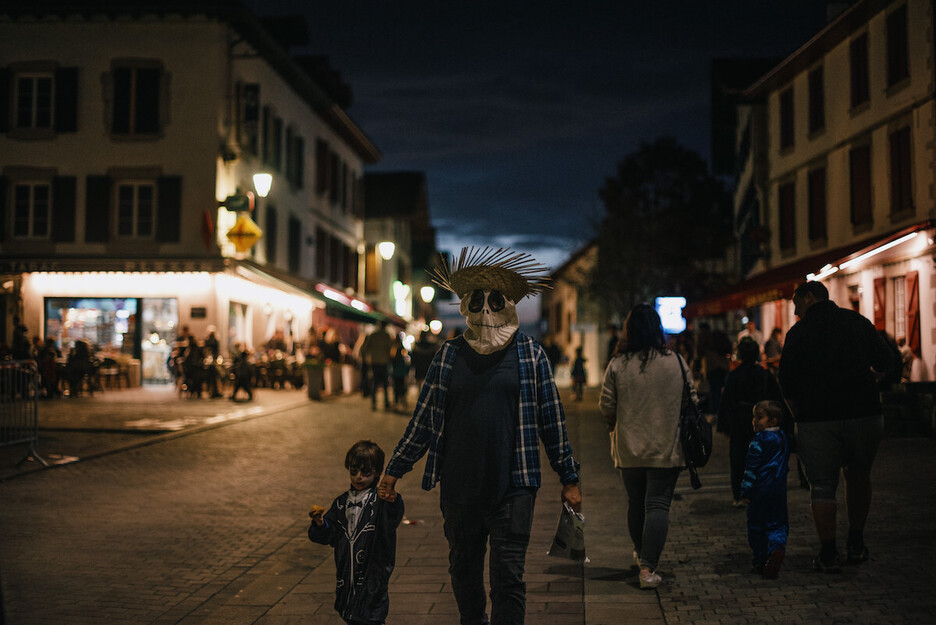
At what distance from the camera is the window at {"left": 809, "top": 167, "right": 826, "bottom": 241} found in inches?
952

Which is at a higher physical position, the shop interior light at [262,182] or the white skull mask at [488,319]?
the shop interior light at [262,182]

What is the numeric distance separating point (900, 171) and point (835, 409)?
16030 millimetres

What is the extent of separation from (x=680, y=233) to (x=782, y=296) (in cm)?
2845

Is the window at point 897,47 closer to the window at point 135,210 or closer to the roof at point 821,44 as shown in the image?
the roof at point 821,44

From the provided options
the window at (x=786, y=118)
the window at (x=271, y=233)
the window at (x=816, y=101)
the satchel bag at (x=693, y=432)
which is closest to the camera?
the satchel bag at (x=693, y=432)

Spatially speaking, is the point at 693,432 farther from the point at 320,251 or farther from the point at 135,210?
the point at 320,251

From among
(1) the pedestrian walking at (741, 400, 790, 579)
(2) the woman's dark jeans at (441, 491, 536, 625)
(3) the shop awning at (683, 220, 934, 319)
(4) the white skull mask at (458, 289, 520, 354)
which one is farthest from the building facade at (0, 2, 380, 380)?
(2) the woman's dark jeans at (441, 491, 536, 625)

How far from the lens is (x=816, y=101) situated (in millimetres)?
24406

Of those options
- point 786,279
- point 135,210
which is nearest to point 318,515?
point 786,279

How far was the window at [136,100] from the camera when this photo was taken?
24688 mm

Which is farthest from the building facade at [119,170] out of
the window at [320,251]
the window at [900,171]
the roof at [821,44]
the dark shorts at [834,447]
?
the dark shorts at [834,447]

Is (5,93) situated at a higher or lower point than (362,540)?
higher

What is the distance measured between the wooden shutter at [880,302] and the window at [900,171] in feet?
4.90

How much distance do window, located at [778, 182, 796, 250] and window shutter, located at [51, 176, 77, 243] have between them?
62.0ft
